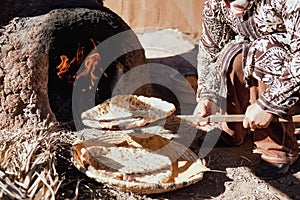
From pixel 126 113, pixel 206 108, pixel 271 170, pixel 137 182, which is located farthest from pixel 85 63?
pixel 271 170

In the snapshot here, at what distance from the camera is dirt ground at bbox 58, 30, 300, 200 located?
8.92ft

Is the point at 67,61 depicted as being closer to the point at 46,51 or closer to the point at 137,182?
the point at 46,51

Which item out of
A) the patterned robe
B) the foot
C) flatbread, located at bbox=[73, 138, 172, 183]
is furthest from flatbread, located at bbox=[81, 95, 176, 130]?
the foot

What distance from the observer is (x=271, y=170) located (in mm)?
3062

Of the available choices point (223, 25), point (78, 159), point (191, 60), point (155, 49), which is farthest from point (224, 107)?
point (155, 49)

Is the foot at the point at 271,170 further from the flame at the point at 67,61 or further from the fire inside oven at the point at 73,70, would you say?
the flame at the point at 67,61

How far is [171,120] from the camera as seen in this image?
9.27 ft

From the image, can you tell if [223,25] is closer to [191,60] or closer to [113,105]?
[113,105]

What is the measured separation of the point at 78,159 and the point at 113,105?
0.32 meters

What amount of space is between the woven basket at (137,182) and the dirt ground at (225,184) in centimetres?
7

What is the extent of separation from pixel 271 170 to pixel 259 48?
636mm

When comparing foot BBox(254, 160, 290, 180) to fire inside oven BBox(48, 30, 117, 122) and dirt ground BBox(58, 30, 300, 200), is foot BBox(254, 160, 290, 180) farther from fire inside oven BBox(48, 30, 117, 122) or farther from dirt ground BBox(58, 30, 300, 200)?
fire inside oven BBox(48, 30, 117, 122)

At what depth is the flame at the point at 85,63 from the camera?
324 centimetres

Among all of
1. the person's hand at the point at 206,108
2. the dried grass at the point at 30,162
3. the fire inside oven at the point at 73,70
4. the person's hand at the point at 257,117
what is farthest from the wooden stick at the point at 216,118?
the fire inside oven at the point at 73,70
